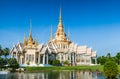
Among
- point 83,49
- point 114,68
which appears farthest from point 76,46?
point 114,68

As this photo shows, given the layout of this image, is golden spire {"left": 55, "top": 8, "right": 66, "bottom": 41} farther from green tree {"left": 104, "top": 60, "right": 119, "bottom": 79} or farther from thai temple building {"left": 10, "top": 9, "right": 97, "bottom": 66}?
green tree {"left": 104, "top": 60, "right": 119, "bottom": 79}

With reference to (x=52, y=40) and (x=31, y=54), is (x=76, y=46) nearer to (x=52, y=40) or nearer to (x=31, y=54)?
(x=52, y=40)

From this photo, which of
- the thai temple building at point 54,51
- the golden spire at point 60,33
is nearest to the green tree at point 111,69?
the thai temple building at point 54,51

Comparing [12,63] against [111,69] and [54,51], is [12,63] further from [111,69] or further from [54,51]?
[54,51]

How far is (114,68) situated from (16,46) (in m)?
55.6

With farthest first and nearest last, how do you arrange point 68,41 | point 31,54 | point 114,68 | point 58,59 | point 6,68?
1. point 68,41
2. point 58,59
3. point 31,54
4. point 6,68
5. point 114,68

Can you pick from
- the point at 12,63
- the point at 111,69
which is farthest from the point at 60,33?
the point at 111,69

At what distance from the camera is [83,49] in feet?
315

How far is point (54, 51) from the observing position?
3664 inches

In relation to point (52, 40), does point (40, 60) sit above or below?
below

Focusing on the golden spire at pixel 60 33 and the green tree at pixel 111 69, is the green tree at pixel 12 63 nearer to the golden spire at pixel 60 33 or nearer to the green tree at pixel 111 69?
the green tree at pixel 111 69

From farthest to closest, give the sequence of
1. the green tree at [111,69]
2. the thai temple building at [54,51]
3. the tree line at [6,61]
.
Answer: the thai temple building at [54,51], the tree line at [6,61], the green tree at [111,69]

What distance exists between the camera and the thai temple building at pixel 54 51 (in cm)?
8431

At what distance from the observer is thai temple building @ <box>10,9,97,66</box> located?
8431 centimetres
